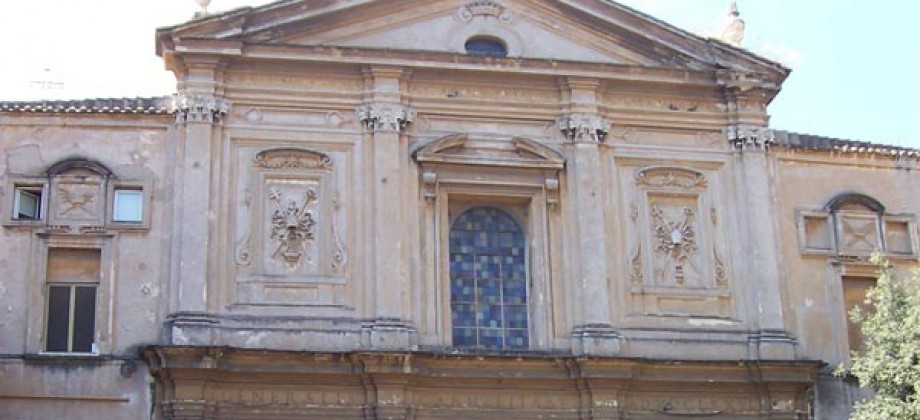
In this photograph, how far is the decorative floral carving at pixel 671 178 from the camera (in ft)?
74.0

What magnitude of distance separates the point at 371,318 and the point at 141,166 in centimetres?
384

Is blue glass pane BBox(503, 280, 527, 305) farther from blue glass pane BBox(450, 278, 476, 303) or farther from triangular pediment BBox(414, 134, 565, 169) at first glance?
triangular pediment BBox(414, 134, 565, 169)

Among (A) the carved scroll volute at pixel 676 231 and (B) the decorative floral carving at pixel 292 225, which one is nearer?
(B) the decorative floral carving at pixel 292 225

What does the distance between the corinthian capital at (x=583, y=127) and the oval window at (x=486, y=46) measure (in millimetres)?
1472

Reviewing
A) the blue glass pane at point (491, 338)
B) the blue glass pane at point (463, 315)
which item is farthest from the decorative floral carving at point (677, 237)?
the blue glass pane at point (463, 315)

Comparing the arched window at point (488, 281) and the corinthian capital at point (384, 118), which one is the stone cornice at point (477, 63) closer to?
the corinthian capital at point (384, 118)

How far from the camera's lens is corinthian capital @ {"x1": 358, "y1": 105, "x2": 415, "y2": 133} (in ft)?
71.5

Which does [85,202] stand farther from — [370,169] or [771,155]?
[771,155]

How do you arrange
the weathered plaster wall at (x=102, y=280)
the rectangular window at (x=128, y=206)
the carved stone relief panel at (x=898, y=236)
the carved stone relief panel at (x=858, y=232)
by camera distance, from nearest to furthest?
the weathered plaster wall at (x=102, y=280) < the rectangular window at (x=128, y=206) < the carved stone relief panel at (x=858, y=232) < the carved stone relief panel at (x=898, y=236)

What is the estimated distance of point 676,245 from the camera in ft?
72.9

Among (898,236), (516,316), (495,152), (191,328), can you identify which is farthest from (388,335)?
(898,236)

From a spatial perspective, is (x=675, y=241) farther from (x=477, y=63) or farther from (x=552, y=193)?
(x=477, y=63)

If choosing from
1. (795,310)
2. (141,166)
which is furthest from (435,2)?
(795,310)

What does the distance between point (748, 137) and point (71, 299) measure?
10.1 meters
